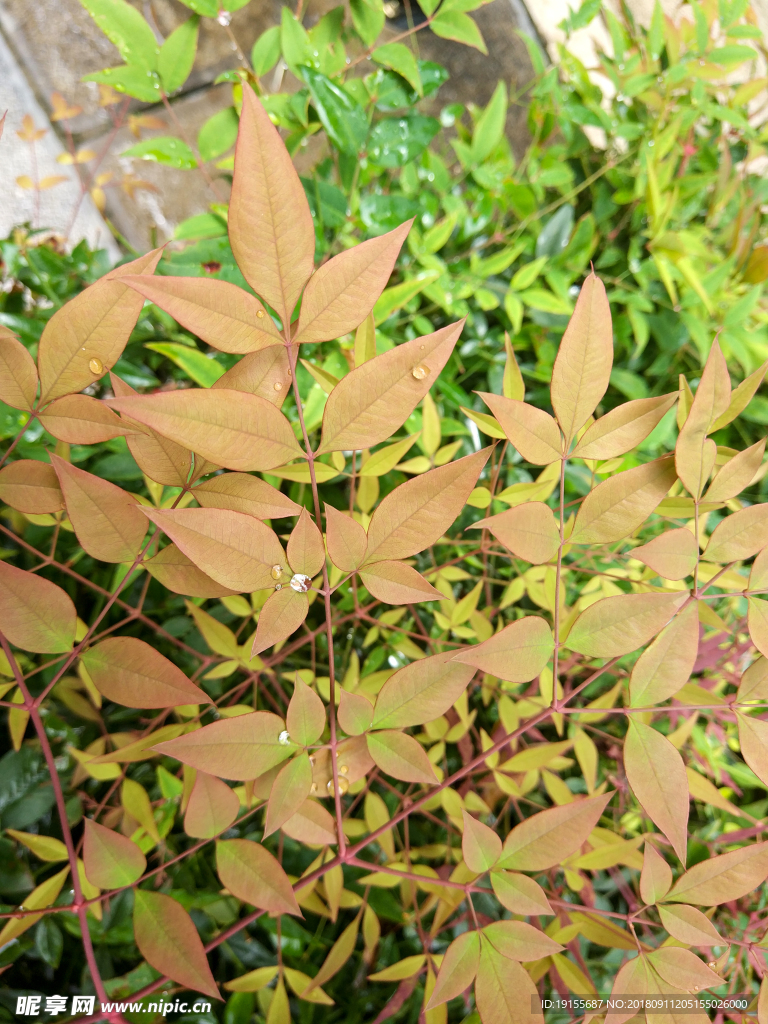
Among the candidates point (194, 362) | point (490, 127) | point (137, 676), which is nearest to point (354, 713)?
point (137, 676)

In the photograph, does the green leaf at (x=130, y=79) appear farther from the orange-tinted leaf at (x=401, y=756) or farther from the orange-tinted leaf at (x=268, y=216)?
the orange-tinted leaf at (x=401, y=756)

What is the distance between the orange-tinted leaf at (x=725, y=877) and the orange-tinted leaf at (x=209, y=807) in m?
0.31

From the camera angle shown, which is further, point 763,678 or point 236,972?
point 236,972

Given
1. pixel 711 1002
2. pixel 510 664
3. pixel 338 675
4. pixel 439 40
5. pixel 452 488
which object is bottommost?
pixel 711 1002

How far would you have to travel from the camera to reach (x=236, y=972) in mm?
712

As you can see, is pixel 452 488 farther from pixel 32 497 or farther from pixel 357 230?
pixel 357 230

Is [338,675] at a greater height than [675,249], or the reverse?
[675,249]

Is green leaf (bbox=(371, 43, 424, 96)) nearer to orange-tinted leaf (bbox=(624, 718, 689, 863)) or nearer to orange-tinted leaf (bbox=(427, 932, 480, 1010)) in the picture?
orange-tinted leaf (bbox=(624, 718, 689, 863))

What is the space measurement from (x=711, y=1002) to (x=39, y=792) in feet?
2.18

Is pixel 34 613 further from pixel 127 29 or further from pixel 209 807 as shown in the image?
pixel 127 29

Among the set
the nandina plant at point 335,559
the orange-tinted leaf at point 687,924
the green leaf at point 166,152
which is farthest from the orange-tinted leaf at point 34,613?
the green leaf at point 166,152

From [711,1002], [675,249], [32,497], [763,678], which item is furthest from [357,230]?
[711,1002]

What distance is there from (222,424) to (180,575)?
0.43 feet

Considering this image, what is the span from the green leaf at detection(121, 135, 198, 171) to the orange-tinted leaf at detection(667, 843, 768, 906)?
31.9 inches
